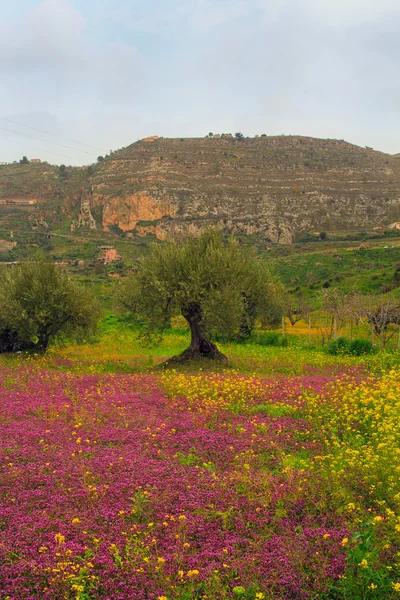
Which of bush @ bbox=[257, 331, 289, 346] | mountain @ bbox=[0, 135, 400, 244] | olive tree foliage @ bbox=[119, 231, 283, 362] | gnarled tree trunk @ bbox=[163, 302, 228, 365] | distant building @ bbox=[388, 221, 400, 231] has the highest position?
mountain @ bbox=[0, 135, 400, 244]

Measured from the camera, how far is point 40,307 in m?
27.6

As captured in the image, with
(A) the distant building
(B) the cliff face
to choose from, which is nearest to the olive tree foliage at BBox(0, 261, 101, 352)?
(B) the cliff face

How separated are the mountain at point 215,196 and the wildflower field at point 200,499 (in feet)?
434

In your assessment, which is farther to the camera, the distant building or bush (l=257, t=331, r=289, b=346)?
the distant building

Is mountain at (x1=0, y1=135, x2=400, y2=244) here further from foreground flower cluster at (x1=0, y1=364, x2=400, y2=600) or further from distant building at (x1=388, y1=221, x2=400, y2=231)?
foreground flower cluster at (x1=0, y1=364, x2=400, y2=600)

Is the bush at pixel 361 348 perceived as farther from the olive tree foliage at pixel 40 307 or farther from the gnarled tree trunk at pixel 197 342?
the olive tree foliage at pixel 40 307

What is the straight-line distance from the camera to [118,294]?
25.8 m

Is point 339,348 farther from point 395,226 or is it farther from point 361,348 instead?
point 395,226

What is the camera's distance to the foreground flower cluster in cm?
567

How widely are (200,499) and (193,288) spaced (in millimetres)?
16492

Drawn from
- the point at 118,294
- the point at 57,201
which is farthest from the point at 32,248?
the point at 118,294

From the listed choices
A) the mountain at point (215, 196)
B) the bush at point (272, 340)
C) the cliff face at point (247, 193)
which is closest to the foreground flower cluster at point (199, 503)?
the bush at point (272, 340)

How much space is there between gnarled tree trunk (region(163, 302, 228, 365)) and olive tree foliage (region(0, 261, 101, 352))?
8252 mm

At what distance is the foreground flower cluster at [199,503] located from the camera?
567 centimetres
